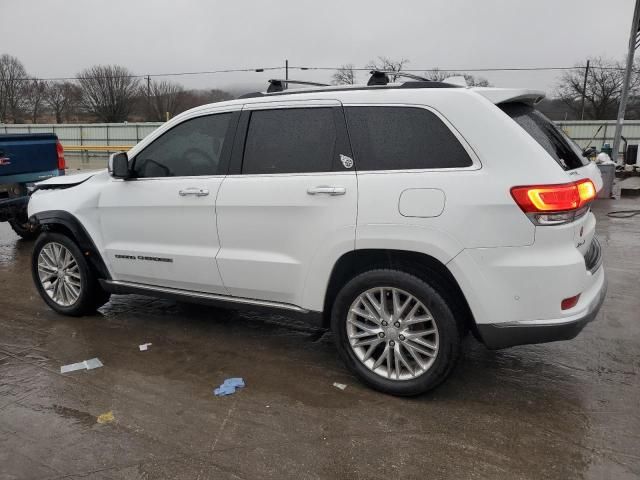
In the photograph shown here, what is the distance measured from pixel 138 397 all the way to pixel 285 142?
6.44 feet

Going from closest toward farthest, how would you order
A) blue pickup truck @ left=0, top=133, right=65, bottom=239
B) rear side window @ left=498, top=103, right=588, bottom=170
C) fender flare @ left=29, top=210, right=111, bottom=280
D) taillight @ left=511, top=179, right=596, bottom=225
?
taillight @ left=511, top=179, right=596, bottom=225, rear side window @ left=498, top=103, right=588, bottom=170, fender flare @ left=29, top=210, right=111, bottom=280, blue pickup truck @ left=0, top=133, right=65, bottom=239

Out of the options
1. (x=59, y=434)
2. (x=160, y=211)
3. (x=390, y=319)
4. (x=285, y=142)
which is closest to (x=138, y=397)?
(x=59, y=434)

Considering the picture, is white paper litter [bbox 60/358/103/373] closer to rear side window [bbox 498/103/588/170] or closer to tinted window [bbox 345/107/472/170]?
tinted window [bbox 345/107/472/170]

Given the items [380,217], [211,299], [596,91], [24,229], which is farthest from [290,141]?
[596,91]

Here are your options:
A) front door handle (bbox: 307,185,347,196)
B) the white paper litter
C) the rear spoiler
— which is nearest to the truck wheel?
the white paper litter

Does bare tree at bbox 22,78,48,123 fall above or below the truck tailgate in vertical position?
above

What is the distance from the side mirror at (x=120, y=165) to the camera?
435cm

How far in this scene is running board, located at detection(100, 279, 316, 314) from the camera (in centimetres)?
389

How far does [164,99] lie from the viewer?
2729 inches

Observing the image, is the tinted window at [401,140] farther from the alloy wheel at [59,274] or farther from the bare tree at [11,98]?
the bare tree at [11,98]

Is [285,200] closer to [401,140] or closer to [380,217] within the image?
[380,217]

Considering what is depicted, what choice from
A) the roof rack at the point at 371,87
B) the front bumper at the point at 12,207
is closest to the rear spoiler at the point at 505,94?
the roof rack at the point at 371,87

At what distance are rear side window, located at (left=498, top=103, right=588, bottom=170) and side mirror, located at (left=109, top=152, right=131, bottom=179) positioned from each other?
2.88 m

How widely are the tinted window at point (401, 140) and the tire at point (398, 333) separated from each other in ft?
2.25
